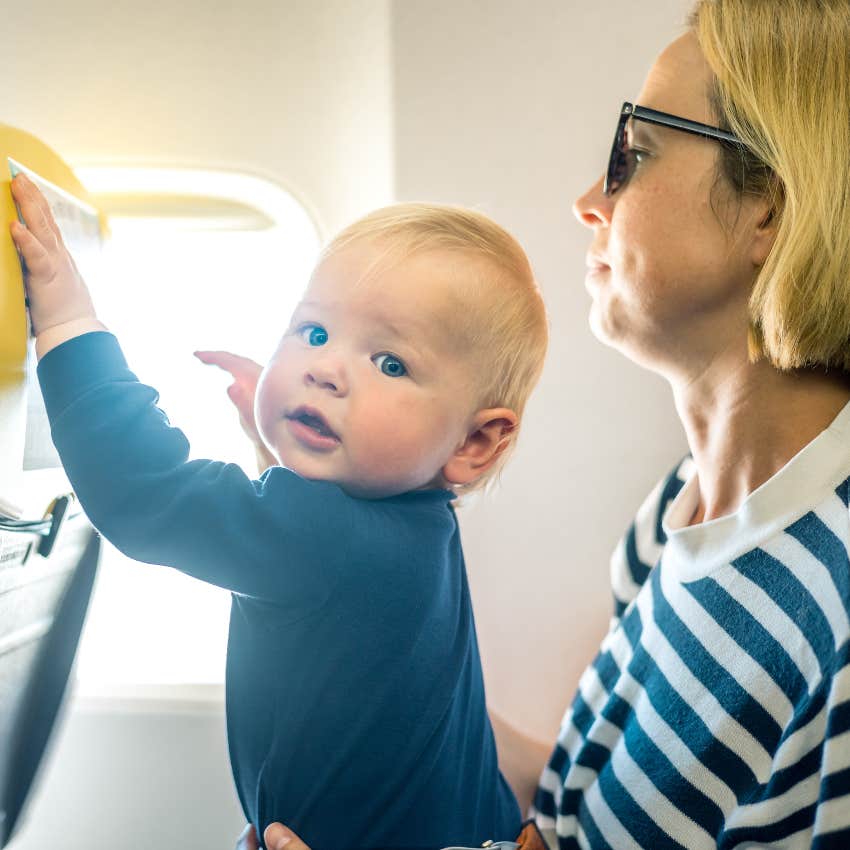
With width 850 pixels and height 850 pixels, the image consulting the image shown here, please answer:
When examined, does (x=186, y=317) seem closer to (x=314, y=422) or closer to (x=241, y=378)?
(x=241, y=378)

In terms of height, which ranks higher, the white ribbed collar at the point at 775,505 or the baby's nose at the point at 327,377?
the baby's nose at the point at 327,377

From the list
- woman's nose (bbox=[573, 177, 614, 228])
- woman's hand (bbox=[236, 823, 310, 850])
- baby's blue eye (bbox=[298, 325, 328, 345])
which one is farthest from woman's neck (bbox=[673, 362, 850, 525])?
woman's hand (bbox=[236, 823, 310, 850])

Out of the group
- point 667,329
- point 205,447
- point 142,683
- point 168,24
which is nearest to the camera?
point 667,329

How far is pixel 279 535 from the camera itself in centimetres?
82

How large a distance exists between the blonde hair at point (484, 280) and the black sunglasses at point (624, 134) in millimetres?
213

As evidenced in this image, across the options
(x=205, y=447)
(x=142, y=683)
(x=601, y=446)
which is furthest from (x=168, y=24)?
(x=142, y=683)

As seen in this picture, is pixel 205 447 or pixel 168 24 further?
pixel 205 447

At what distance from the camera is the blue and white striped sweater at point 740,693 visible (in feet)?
3.10

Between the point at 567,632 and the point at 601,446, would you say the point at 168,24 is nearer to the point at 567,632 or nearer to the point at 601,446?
the point at 601,446

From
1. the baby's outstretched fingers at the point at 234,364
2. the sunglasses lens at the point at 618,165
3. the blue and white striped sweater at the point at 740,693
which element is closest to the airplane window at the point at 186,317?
the baby's outstretched fingers at the point at 234,364

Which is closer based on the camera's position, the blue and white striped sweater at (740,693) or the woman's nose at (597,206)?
the blue and white striped sweater at (740,693)

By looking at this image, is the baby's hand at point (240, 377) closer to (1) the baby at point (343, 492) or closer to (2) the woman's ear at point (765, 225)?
(1) the baby at point (343, 492)

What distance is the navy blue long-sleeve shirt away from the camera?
31.0 inches

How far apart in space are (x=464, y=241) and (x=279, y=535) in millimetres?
373
